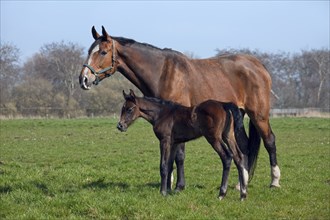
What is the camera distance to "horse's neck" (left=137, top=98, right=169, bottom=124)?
8.52 metres

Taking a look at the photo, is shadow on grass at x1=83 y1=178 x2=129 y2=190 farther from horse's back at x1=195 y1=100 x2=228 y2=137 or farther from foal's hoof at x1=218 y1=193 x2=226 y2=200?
horse's back at x1=195 y1=100 x2=228 y2=137

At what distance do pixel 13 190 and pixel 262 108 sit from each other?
17.3 feet

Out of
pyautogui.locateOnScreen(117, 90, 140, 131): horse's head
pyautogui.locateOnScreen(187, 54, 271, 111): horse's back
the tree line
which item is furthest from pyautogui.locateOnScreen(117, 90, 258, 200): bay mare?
the tree line

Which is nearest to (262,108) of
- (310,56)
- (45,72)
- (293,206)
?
(293,206)

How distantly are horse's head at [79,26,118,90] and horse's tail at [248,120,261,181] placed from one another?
3.46 meters

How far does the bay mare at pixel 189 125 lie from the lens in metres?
8.09

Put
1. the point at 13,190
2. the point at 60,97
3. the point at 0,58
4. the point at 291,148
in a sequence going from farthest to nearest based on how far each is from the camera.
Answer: the point at 0,58, the point at 60,97, the point at 291,148, the point at 13,190

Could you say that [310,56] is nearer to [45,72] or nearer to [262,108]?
[45,72]

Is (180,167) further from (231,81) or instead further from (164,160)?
(231,81)

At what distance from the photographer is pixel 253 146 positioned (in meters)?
9.99

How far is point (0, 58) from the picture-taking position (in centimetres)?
5884

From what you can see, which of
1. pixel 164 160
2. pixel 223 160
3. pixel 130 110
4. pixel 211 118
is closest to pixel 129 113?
pixel 130 110

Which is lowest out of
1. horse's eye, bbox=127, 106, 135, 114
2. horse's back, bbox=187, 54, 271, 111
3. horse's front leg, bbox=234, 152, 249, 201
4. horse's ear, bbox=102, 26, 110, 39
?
horse's front leg, bbox=234, 152, 249, 201

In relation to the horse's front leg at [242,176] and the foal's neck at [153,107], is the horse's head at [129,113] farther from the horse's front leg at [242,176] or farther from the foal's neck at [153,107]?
the horse's front leg at [242,176]
